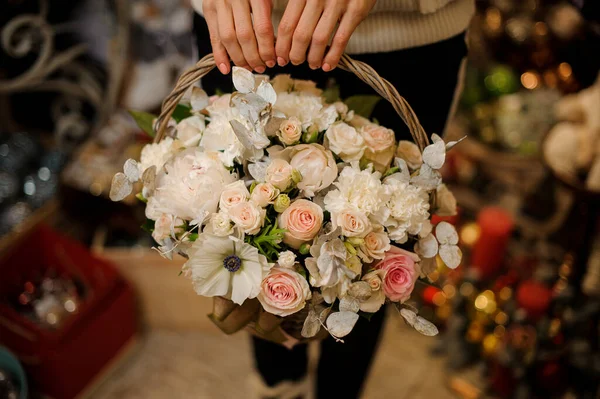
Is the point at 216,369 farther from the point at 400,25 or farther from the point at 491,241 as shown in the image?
the point at 400,25

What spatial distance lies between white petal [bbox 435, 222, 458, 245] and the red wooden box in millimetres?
1002

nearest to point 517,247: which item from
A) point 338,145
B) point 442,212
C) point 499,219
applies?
point 499,219

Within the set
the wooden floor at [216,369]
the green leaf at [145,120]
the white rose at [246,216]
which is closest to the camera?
the white rose at [246,216]

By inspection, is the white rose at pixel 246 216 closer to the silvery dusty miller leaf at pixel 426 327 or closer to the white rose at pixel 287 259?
the white rose at pixel 287 259

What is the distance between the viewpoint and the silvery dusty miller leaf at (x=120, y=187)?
72cm

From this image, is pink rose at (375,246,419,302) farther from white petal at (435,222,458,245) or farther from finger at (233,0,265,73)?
finger at (233,0,265,73)

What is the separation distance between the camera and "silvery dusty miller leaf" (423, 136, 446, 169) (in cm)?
71

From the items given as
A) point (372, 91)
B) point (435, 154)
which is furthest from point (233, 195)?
point (372, 91)

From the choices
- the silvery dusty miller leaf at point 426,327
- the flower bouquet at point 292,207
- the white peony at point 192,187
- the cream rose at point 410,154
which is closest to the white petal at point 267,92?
the flower bouquet at point 292,207

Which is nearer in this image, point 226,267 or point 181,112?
point 226,267

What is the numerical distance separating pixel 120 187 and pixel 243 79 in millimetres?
209

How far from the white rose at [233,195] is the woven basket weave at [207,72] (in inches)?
5.4

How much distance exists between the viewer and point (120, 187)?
2.39 ft

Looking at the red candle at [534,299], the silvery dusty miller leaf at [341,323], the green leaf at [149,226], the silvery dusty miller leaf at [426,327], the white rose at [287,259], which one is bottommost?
the red candle at [534,299]
